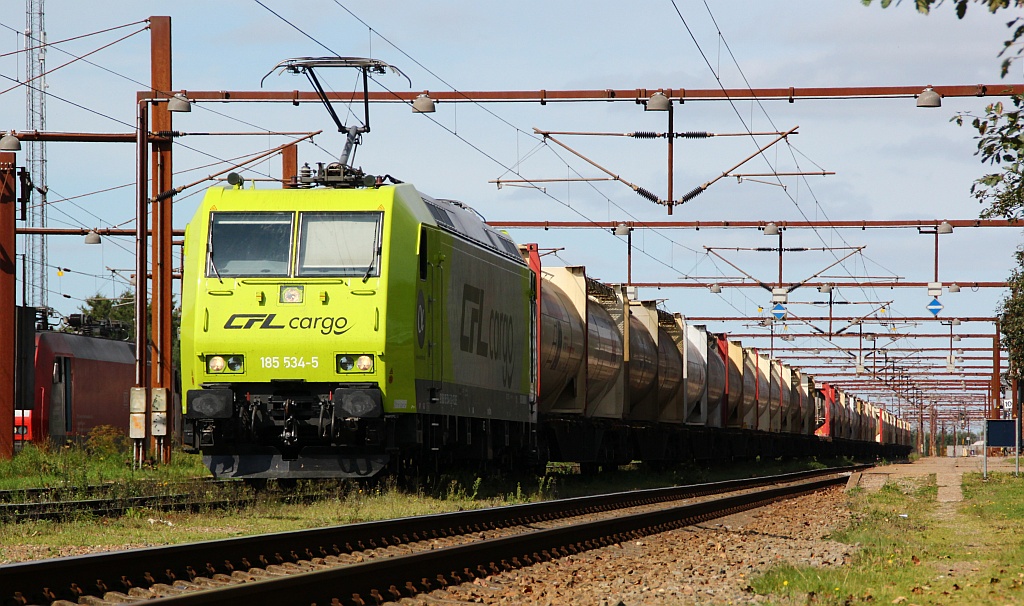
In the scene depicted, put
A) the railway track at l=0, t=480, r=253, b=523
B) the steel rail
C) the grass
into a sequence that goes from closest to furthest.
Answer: the steel rail < the grass < the railway track at l=0, t=480, r=253, b=523

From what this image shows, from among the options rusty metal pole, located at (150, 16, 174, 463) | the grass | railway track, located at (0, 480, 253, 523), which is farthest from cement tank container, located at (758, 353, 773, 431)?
railway track, located at (0, 480, 253, 523)

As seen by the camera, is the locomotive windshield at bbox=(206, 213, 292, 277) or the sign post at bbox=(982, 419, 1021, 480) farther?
the sign post at bbox=(982, 419, 1021, 480)

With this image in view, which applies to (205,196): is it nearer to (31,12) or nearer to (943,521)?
(943,521)

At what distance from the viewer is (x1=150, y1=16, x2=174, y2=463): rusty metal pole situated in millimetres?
24953

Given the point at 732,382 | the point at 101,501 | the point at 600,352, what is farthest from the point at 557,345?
the point at 732,382

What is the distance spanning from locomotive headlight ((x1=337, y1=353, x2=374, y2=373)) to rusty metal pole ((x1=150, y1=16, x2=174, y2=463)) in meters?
9.91

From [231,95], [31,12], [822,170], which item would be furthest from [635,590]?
[31,12]

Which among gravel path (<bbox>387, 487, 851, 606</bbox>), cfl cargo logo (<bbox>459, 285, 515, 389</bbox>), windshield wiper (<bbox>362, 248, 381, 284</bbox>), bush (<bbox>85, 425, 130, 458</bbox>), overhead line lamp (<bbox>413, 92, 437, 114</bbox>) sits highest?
overhead line lamp (<bbox>413, 92, 437, 114</bbox>)

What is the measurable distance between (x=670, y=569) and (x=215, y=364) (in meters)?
6.69

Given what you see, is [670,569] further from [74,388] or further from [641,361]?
[74,388]

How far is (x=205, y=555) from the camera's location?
9.23 metres

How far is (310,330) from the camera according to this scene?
15555mm

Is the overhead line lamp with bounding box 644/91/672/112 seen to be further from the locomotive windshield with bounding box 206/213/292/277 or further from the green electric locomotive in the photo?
the locomotive windshield with bounding box 206/213/292/277

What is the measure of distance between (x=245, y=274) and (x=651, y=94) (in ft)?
31.2
